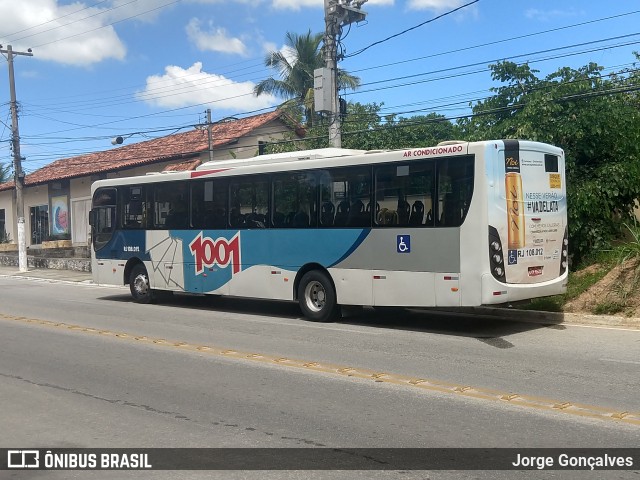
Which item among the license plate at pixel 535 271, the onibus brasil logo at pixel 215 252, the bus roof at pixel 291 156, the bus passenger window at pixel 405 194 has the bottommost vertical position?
the license plate at pixel 535 271

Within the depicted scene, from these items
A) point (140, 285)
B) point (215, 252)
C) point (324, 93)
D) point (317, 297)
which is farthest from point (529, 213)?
point (140, 285)

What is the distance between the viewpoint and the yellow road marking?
6.37 meters

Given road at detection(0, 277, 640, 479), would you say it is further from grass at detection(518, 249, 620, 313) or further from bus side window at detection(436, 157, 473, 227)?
bus side window at detection(436, 157, 473, 227)

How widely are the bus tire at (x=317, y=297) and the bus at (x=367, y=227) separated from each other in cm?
3

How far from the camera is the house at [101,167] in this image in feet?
108

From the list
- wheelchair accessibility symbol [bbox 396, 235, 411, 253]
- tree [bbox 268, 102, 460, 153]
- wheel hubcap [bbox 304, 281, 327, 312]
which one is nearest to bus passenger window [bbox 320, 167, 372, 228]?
wheelchair accessibility symbol [bbox 396, 235, 411, 253]

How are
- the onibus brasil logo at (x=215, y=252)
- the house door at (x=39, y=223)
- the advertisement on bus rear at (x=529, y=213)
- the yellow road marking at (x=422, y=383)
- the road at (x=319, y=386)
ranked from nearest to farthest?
the road at (x=319, y=386), the yellow road marking at (x=422, y=383), the advertisement on bus rear at (x=529, y=213), the onibus brasil logo at (x=215, y=252), the house door at (x=39, y=223)

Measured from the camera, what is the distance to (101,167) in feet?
119

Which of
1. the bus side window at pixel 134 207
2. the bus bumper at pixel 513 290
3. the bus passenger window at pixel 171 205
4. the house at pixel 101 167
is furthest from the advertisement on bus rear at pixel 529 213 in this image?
the house at pixel 101 167

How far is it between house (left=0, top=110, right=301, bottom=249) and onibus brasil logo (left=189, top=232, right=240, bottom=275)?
560 inches

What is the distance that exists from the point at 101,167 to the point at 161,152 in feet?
11.9

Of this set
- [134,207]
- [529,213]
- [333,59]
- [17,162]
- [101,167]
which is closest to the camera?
[529,213]

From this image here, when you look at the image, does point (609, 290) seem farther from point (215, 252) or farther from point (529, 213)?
point (215, 252)

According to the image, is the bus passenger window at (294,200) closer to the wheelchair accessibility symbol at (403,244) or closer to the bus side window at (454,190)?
the wheelchair accessibility symbol at (403,244)
